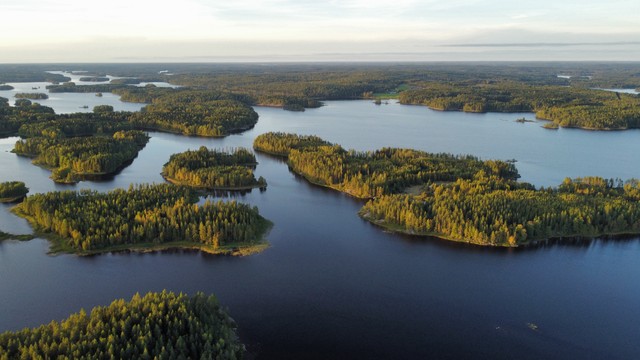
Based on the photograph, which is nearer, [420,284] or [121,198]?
[420,284]

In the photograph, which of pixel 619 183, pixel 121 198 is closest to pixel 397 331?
pixel 121 198

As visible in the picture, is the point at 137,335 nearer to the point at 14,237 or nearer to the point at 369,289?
the point at 369,289

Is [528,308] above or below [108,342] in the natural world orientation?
below

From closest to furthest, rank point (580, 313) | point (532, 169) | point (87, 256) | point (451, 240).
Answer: point (580, 313) < point (87, 256) < point (451, 240) < point (532, 169)

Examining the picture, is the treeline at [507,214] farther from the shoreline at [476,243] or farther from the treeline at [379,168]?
the treeline at [379,168]

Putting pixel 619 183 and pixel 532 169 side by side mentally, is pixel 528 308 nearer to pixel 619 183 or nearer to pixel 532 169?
pixel 619 183

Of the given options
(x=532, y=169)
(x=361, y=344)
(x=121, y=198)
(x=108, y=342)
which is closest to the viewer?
(x=108, y=342)
